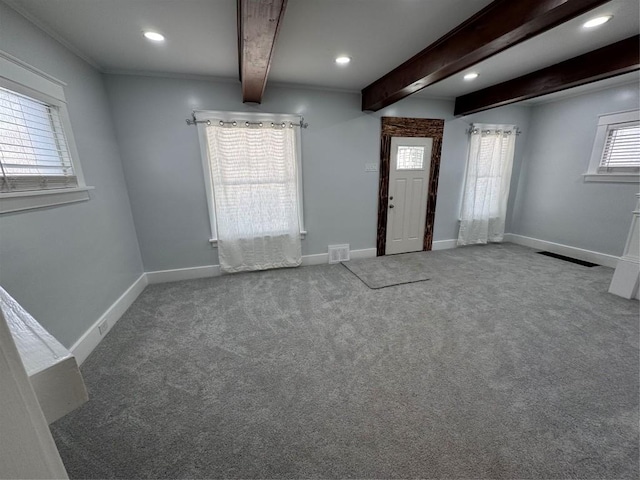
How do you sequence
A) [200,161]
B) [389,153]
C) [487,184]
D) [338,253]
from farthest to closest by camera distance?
[487,184], [338,253], [389,153], [200,161]

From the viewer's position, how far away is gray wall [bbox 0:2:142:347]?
1.50m

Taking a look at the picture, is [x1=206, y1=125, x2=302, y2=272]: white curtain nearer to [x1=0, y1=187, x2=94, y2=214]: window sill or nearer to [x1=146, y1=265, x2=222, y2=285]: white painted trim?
[x1=146, y1=265, x2=222, y2=285]: white painted trim

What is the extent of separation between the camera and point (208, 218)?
3.14 m

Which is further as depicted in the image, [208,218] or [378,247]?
[378,247]

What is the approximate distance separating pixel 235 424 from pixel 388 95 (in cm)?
323

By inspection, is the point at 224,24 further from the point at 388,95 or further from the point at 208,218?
the point at 208,218

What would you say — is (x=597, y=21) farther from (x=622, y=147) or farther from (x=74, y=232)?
(x=74, y=232)

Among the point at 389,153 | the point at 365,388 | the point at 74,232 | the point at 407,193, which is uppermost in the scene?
the point at 389,153

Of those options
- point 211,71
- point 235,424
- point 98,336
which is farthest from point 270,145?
point 235,424

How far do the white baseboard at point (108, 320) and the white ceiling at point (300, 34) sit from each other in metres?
2.21

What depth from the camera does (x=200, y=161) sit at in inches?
115

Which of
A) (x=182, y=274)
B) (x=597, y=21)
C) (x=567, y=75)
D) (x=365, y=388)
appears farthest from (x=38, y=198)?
(x=567, y=75)

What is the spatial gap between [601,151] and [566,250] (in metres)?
1.45

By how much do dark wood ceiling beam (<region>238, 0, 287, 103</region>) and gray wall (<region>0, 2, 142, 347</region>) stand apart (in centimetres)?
139
